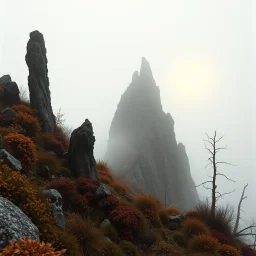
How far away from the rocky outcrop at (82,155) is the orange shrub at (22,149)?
3392 mm

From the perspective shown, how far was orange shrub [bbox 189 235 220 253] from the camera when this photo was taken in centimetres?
1287

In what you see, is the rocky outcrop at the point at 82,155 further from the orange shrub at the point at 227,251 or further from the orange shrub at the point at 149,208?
the orange shrub at the point at 227,251

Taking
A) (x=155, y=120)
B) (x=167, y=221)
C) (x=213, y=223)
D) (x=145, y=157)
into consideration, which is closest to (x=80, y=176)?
(x=167, y=221)

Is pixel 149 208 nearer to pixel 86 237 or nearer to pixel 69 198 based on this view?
pixel 69 198

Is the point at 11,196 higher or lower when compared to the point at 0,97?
lower

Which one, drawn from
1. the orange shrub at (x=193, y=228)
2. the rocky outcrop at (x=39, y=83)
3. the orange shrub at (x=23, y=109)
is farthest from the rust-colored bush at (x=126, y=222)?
the orange shrub at (x=23, y=109)

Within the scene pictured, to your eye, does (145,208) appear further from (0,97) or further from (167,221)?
(0,97)

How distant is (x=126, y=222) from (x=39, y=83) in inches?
509

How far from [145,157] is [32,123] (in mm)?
63476

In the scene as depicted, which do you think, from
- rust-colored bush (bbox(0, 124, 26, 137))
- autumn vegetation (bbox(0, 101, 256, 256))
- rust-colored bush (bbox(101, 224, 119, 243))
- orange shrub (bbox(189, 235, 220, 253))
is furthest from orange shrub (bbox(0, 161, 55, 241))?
orange shrub (bbox(189, 235, 220, 253))

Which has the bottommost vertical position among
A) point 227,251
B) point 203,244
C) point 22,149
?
point 227,251

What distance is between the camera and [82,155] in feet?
50.6

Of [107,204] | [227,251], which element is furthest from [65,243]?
[227,251]

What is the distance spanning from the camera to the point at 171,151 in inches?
3376
